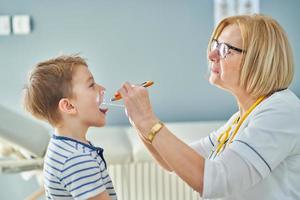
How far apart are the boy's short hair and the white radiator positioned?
4.70 ft

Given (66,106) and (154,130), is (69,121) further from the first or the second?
(154,130)

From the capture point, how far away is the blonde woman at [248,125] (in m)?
1.46

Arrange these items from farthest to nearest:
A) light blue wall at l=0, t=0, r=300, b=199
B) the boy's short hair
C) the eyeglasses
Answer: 1. light blue wall at l=0, t=0, r=300, b=199
2. the eyeglasses
3. the boy's short hair

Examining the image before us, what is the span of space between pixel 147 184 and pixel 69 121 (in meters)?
1.50

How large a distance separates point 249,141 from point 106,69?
1863 mm

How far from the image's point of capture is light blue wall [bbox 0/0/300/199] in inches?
127

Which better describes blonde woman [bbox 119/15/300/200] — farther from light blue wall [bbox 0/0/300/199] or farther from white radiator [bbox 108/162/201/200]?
light blue wall [bbox 0/0/300/199]


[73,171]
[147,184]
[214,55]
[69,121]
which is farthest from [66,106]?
[147,184]

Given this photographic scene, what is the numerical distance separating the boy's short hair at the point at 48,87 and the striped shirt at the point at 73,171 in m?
0.09

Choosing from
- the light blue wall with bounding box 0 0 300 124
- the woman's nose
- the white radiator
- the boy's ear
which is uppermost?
the woman's nose

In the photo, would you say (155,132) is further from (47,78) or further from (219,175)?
(47,78)

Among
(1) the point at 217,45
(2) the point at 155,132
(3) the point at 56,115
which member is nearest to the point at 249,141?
(2) the point at 155,132

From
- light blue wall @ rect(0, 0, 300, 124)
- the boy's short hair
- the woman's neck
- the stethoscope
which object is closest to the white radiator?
light blue wall @ rect(0, 0, 300, 124)

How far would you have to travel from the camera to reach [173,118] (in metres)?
3.35
